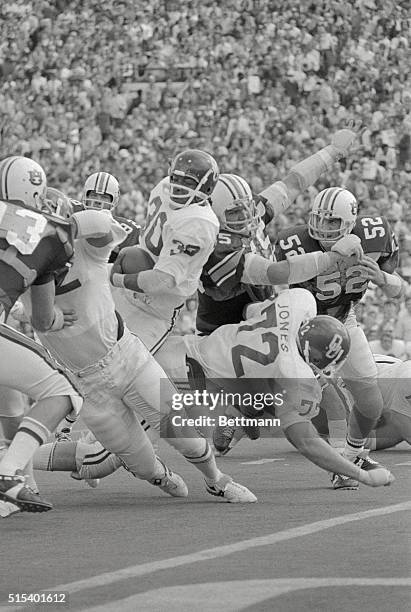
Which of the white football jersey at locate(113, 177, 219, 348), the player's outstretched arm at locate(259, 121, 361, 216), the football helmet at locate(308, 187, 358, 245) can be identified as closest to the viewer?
the white football jersey at locate(113, 177, 219, 348)

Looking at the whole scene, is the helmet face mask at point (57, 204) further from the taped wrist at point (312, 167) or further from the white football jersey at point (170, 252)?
the taped wrist at point (312, 167)

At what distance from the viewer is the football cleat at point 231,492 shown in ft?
19.2

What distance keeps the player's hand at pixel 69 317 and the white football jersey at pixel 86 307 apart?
26mm

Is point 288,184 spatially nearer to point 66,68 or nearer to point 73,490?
point 73,490

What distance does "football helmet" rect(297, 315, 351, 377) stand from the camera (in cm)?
595

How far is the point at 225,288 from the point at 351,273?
0.76m

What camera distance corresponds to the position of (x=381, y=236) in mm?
7527

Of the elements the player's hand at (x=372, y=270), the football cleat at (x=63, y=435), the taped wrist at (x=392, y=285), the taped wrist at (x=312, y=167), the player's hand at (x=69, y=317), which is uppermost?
the taped wrist at (x=312, y=167)

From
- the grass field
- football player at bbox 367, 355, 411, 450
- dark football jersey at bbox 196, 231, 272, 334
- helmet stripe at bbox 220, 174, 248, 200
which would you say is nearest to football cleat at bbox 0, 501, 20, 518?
the grass field

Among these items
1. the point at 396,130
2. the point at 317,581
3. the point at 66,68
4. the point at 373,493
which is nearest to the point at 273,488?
the point at 373,493

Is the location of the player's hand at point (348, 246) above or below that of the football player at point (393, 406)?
above

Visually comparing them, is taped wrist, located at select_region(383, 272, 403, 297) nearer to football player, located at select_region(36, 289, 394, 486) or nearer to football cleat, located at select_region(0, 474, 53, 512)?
football player, located at select_region(36, 289, 394, 486)

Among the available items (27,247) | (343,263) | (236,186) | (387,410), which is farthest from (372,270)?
(27,247)

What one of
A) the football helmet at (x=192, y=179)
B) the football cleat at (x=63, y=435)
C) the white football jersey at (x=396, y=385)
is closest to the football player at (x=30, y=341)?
the football helmet at (x=192, y=179)
